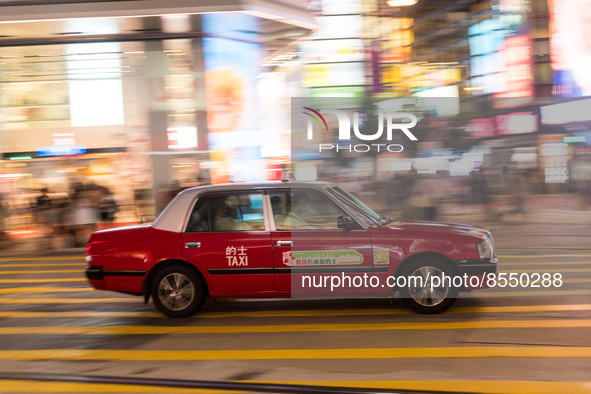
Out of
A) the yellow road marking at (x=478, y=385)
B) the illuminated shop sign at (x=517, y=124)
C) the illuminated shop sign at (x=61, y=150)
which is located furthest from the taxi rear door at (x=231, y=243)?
the illuminated shop sign at (x=517, y=124)

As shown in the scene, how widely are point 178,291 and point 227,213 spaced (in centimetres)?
106

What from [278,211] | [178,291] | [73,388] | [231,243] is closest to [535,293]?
[278,211]

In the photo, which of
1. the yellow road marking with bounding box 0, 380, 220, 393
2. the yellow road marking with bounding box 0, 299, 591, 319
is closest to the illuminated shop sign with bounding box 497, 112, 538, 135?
the yellow road marking with bounding box 0, 299, 591, 319

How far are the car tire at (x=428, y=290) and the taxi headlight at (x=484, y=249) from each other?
0.37m

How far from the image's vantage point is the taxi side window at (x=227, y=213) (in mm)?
6984

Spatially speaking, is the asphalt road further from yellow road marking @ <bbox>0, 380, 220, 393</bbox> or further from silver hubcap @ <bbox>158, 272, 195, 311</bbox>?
silver hubcap @ <bbox>158, 272, 195, 311</bbox>

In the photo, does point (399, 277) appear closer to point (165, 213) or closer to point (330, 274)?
point (330, 274)

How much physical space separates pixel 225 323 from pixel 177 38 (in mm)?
12102

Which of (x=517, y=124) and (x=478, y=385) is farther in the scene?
(x=517, y=124)

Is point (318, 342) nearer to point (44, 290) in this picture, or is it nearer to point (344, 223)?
point (344, 223)

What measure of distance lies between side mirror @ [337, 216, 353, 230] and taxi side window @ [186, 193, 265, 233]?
880 mm

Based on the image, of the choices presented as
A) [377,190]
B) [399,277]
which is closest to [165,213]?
[399,277]

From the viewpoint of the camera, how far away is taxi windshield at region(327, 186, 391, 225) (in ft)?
22.8

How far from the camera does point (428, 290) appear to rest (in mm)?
6723
